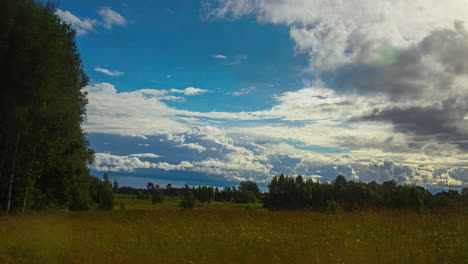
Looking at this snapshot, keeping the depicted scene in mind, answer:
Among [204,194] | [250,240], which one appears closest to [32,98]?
[250,240]

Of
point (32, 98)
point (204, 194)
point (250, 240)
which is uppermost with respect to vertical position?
point (32, 98)

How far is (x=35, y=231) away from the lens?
7.18 metres

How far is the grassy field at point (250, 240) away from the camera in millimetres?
5258

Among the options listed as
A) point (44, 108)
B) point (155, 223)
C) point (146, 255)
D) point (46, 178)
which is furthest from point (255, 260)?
point (46, 178)

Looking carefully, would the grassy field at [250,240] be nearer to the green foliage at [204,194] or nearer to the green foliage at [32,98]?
the green foliage at [32,98]

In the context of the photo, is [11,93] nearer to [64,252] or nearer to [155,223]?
[155,223]

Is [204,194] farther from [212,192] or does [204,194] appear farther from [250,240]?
[250,240]

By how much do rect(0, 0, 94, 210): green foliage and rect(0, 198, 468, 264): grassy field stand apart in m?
7.13

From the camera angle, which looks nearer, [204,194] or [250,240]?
[250,240]

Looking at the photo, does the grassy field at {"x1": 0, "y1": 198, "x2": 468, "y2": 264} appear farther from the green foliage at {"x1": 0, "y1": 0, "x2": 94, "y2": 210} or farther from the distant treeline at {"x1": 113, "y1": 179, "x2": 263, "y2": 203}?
the distant treeline at {"x1": 113, "y1": 179, "x2": 263, "y2": 203}

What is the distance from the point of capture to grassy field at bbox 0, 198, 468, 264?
526 cm

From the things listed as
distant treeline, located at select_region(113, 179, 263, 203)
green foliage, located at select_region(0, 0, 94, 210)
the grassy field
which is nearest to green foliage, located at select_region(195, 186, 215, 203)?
distant treeline, located at select_region(113, 179, 263, 203)

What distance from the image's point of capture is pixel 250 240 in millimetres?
6070

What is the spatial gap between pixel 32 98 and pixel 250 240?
13.1 m
